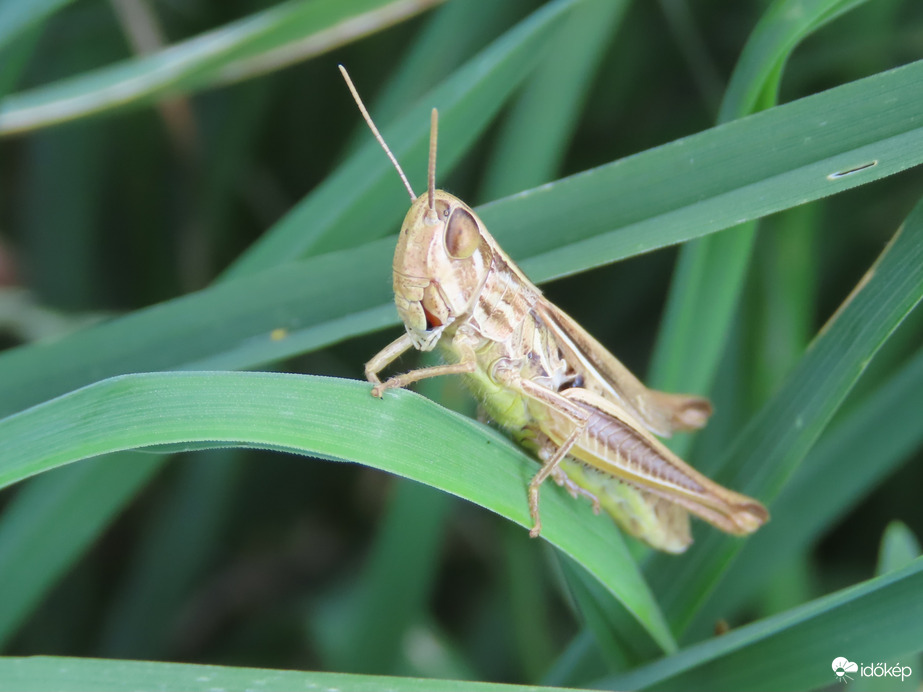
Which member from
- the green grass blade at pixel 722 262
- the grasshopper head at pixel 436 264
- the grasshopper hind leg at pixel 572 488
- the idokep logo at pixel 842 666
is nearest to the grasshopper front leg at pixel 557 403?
the grasshopper hind leg at pixel 572 488

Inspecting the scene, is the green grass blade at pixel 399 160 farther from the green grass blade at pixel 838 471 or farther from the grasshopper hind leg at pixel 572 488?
the green grass blade at pixel 838 471

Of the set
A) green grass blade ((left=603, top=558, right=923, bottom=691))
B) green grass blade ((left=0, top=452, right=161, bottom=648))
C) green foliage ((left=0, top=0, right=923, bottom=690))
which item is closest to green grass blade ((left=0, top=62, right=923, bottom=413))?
green foliage ((left=0, top=0, right=923, bottom=690))

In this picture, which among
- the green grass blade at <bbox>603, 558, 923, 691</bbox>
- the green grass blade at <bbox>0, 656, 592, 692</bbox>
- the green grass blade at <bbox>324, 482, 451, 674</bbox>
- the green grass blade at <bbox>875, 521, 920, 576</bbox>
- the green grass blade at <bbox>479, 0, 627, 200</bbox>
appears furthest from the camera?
the green grass blade at <bbox>479, 0, 627, 200</bbox>

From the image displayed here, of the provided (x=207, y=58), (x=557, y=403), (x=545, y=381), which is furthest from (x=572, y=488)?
(x=207, y=58)

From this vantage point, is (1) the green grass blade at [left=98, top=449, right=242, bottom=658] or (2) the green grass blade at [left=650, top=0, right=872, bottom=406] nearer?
(2) the green grass blade at [left=650, top=0, right=872, bottom=406]

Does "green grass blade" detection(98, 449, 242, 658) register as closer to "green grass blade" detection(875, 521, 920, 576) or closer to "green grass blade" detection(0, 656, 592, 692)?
"green grass blade" detection(0, 656, 592, 692)

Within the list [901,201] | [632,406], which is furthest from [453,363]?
[901,201]

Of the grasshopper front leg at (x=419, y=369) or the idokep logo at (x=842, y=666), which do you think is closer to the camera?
the idokep logo at (x=842, y=666)
